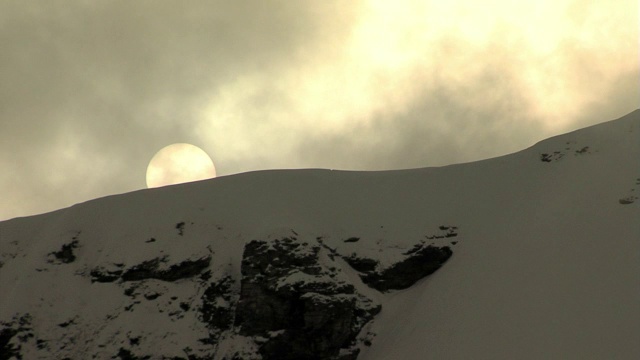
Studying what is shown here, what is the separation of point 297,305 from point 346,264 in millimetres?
3563

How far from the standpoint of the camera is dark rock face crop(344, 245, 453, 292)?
1336 inches

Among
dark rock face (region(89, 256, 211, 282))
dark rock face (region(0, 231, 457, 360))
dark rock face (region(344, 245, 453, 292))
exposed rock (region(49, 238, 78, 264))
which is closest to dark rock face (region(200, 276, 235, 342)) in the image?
dark rock face (region(0, 231, 457, 360))

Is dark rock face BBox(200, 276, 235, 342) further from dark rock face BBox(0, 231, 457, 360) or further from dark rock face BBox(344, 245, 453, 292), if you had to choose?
dark rock face BBox(344, 245, 453, 292)

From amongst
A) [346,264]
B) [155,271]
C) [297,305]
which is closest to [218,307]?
[297,305]

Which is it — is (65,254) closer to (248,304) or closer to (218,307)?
(218,307)

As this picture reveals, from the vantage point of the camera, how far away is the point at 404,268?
34.2 metres

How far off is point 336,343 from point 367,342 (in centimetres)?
146

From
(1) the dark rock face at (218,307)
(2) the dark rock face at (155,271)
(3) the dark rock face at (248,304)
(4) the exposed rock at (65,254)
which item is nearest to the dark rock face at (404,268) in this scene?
(3) the dark rock face at (248,304)

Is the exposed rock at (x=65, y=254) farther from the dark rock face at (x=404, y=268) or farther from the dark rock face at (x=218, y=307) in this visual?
the dark rock face at (x=404, y=268)

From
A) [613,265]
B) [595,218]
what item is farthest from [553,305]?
[595,218]

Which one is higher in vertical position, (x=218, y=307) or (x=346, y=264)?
(x=346, y=264)

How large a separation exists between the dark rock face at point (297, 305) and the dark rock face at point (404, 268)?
156cm

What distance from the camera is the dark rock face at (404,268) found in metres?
33.9

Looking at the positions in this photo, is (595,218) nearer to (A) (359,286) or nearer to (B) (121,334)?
(A) (359,286)
